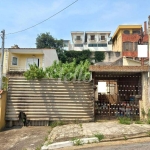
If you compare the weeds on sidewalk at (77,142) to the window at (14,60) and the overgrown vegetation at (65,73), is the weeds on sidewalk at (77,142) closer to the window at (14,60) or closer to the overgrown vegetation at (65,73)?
the overgrown vegetation at (65,73)

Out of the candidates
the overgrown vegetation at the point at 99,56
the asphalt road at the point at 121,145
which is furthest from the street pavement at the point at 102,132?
the overgrown vegetation at the point at 99,56

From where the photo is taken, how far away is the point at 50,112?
8469mm

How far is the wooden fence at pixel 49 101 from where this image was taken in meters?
8.45

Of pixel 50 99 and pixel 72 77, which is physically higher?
pixel 72 77

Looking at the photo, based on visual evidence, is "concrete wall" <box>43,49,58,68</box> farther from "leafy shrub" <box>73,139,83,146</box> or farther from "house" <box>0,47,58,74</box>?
"leafy shrub" <box>73,139,83,146</box>

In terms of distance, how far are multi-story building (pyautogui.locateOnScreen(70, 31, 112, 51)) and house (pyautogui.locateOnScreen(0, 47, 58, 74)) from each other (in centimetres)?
2644

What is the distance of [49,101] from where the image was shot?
336 inches

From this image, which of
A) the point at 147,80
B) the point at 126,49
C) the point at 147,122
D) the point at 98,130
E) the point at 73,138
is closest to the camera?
the point at 73,138

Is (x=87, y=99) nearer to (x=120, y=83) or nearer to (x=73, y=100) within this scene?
(x=73, y=100)

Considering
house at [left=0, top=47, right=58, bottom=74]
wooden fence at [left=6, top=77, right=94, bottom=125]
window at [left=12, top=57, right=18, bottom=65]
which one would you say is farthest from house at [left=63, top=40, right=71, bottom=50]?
wooden fence at [left=6, top=77, right=94, bottom=125]

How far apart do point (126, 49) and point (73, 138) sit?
105 ft

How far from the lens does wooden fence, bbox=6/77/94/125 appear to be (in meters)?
8.45

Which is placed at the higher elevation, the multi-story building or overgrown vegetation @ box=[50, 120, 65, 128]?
the multi-story building

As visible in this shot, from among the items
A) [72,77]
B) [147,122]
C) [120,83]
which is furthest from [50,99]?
[120,83]
